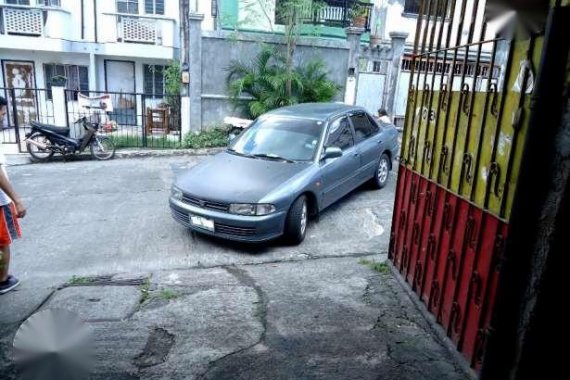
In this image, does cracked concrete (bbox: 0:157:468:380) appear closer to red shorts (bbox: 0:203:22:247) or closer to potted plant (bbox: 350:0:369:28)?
red shorts (bbox: 0:203:22:247)

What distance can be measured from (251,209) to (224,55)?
24.7ft

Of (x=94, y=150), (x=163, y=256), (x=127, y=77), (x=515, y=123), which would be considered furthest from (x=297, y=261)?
(x=127, y=77)

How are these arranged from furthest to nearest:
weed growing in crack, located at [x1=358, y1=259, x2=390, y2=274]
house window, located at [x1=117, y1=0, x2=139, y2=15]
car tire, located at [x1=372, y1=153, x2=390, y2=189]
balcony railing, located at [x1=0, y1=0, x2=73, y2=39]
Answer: house window, located at [x1=117, y1=0, x2=139, y2=15] < balcony railing, located at [x1=0, y1=0, x2=73, y2=39] < car tire, located at [x1=372, y1=153, x2=390, y2=189] < weed growing in crack, located at [x1=358, y1=259, x2=390, y2=274]

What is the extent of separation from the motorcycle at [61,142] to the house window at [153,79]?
740cm

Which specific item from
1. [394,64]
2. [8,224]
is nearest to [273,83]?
[394,64]

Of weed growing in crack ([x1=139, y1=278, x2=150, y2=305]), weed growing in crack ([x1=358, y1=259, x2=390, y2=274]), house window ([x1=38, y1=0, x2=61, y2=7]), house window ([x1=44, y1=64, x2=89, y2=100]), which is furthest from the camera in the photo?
house window ([x1=44, y1=64, x2=89, y2=100])

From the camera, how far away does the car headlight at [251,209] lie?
4676 mm

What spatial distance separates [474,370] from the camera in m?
2.71

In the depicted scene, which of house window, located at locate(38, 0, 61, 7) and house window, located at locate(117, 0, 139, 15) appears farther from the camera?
house window, located at locate(117, 0, 139, 15)

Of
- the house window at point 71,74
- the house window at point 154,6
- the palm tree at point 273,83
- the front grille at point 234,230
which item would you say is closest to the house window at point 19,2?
the house window at point 71,74

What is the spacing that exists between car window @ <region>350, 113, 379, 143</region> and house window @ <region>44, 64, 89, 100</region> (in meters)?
13.3

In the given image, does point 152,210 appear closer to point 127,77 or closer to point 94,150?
point 94,150

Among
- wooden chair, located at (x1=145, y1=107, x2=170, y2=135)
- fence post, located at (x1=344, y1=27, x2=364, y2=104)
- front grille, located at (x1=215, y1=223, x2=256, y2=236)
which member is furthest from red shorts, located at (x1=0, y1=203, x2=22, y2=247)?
fence post, located at (x1=344, y1=27, x2=364, y2=104)

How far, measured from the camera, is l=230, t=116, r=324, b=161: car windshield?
5.62 metres
